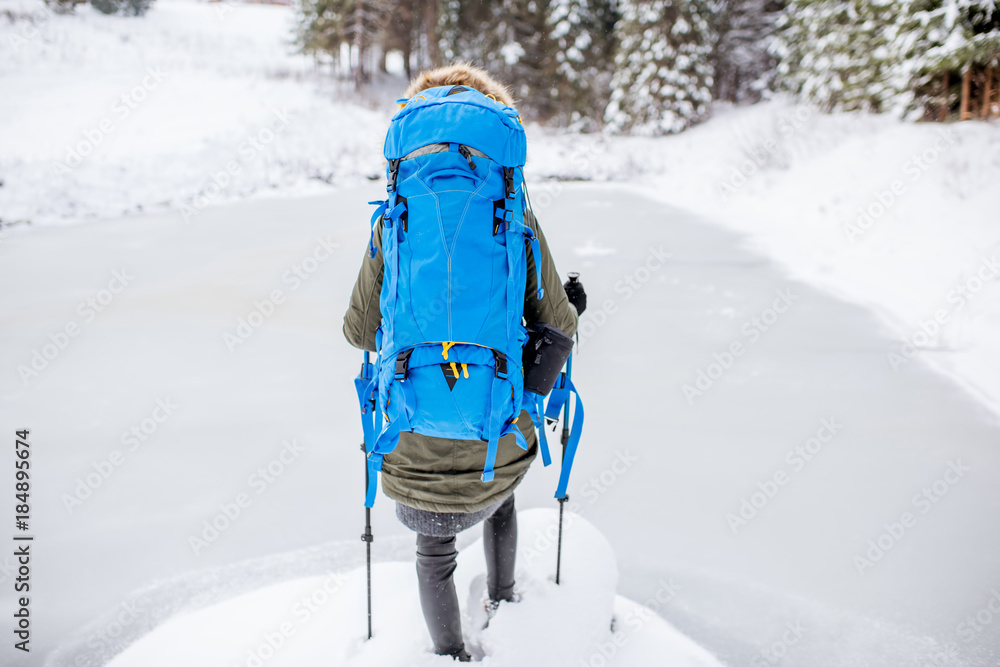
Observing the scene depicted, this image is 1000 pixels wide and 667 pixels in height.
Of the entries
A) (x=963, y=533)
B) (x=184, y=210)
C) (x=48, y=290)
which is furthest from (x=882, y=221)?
(x=184, y=210)

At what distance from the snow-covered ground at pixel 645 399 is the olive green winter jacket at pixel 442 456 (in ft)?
3.76

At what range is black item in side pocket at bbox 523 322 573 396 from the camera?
1632 millimetres

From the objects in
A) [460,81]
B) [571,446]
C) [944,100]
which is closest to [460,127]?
[460,81]

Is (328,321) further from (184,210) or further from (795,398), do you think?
(184,210)

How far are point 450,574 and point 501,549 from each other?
0.27 metres

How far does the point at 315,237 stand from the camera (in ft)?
25.7

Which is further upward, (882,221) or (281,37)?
(281,37)

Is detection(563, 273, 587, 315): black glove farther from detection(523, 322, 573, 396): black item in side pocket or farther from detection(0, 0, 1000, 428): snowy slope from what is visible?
detection(0, 0, 1000, 428): snowy slope

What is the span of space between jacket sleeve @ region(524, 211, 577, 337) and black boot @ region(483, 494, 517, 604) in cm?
59

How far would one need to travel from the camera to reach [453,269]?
1.43 meters

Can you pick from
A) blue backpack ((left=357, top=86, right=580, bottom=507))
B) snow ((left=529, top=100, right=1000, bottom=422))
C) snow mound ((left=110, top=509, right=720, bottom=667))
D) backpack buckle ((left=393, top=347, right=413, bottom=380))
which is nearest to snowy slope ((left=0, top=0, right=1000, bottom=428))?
snow ((left=529, top=100, right=1000, bottom=422))

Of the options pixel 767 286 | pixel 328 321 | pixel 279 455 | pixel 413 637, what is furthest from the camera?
pixel 767 286

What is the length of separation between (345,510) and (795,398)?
2938 millimetres

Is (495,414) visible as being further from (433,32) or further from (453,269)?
(433,32)
